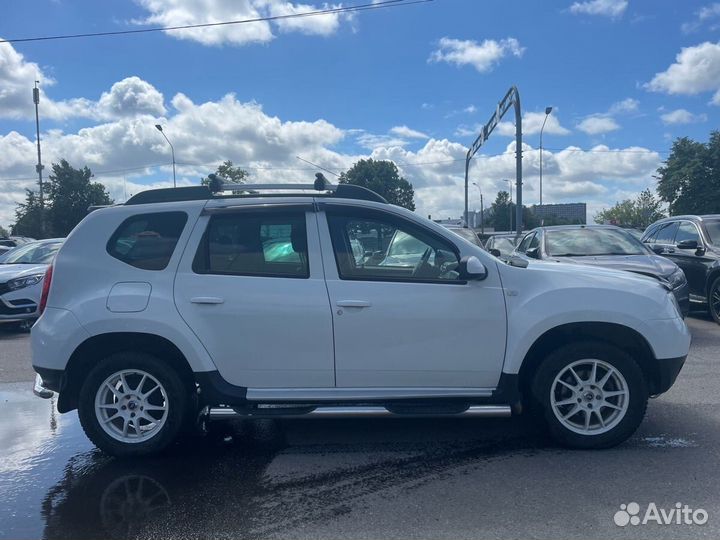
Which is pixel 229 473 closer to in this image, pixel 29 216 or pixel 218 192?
pixel 218 192

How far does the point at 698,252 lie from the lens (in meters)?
9.79

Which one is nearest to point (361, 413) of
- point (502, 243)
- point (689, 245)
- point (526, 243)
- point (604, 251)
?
point (604, 251)

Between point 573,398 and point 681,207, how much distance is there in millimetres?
42211

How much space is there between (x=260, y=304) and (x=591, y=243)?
6506 millimetres

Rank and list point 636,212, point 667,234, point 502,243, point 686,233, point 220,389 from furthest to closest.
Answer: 1. point 636,212
2. point 502,243
3. point 667,234
4. point 686,233
5. point 220,389

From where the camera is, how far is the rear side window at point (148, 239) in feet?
14.3

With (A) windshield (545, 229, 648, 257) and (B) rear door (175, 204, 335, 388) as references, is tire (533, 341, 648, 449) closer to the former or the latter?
(B) rear door (175, 204, 335, 388)

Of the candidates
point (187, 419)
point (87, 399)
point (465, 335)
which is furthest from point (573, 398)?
point (87, 399)

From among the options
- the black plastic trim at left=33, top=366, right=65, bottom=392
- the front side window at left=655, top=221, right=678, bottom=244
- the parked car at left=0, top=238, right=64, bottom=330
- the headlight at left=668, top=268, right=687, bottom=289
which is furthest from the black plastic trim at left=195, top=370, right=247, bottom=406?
the front side window at left=655, top=221, right=678, bottom=244

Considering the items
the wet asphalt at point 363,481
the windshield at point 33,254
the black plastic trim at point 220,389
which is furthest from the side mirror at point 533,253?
the windshield at point 33,254

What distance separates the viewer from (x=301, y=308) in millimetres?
4195

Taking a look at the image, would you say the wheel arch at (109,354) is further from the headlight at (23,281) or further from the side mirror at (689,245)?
the side mirror at (689,245)

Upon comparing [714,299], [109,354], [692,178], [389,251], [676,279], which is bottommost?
[714,299]

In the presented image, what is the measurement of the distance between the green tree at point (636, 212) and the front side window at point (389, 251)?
70254mm
